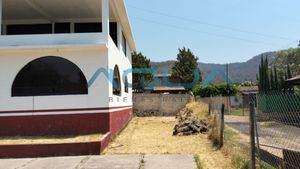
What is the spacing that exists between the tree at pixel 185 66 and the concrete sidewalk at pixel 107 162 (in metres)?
45.4

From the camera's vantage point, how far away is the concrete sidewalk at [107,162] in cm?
859

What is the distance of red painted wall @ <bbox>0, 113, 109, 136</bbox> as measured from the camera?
42.5 ft

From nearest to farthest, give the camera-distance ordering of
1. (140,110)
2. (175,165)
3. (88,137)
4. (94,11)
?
1. (175,165)
2. (88,137)
3. (94,11)
4. (140,110)

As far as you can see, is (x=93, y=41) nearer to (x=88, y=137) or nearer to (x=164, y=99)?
(x=88, y=137)

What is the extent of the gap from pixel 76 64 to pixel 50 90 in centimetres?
142

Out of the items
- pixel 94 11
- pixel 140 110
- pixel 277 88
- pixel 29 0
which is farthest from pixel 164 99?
pixel 29 0

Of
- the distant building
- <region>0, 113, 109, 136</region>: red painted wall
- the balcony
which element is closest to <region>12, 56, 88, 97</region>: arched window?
the balcony

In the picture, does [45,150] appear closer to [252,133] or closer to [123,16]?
[252,133]

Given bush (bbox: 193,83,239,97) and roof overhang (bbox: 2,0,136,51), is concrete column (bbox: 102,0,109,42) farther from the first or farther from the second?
bush (bbox: 193,83,239,97)

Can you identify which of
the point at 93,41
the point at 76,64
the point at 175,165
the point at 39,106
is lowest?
the point at 175,165

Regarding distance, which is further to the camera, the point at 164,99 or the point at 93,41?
the point at 164,99

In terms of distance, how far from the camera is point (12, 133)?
1295 cm

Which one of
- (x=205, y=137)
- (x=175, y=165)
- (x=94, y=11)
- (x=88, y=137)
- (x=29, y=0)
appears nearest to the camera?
(x=175, y=165)

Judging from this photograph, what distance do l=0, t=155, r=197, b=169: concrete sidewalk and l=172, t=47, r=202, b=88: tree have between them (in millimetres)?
45368
